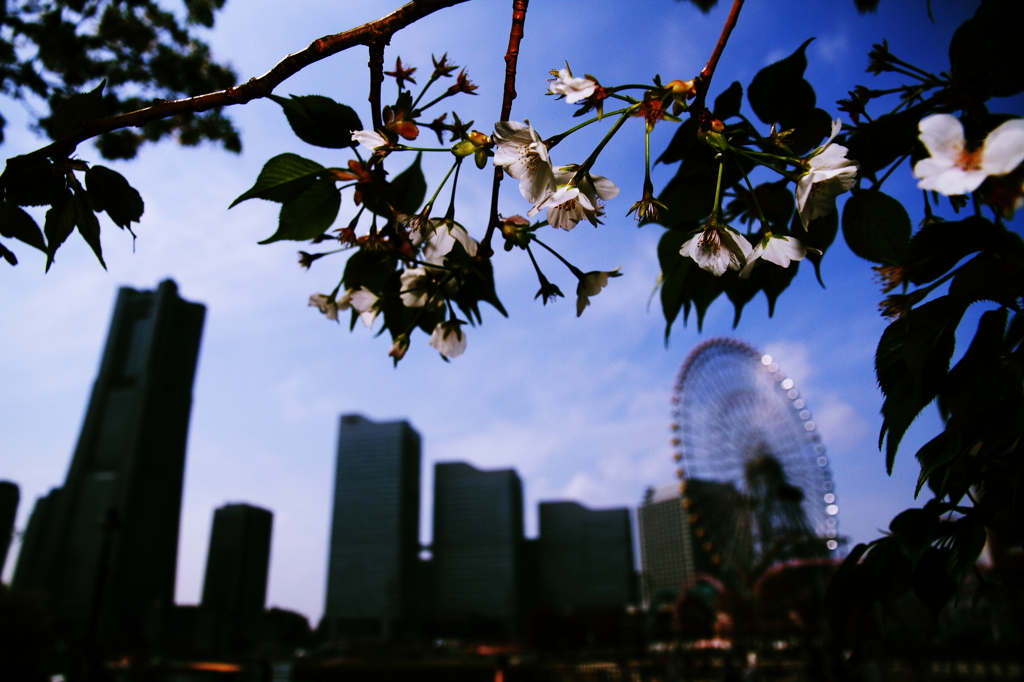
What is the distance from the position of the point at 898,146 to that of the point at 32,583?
274 feet

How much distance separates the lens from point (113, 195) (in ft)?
2.24

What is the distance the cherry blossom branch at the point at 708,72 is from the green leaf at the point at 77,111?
0.61 m

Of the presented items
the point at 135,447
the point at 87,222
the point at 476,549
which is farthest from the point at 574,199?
the point at 476,549

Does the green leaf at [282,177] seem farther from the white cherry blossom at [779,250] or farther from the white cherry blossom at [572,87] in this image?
the white cherry blossom at [779,250]

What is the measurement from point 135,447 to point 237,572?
112 feet

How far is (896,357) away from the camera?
0.59m

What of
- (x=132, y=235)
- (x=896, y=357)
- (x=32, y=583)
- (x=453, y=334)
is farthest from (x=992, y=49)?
(x=32, y=583)

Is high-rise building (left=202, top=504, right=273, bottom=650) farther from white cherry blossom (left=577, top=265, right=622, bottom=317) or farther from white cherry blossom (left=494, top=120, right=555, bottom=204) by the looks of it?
white cherry blossom (left=494, top=120, right=555, bottom=204)

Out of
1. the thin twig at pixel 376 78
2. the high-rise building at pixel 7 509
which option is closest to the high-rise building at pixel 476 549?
the high-rise building at pixel 7 509

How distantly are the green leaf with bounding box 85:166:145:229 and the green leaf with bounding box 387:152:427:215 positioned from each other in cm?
31

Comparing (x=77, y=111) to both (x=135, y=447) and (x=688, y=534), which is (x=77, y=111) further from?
(x=135, y=447)

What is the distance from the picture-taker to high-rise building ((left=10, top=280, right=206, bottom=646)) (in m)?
73.0

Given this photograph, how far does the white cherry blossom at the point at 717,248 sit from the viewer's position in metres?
0.60

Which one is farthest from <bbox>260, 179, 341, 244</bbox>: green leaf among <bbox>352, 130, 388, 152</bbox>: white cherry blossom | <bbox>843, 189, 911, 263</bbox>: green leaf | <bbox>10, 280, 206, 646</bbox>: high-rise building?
<bbox>10, 280, 206, 646</bbox>: high-rise building
